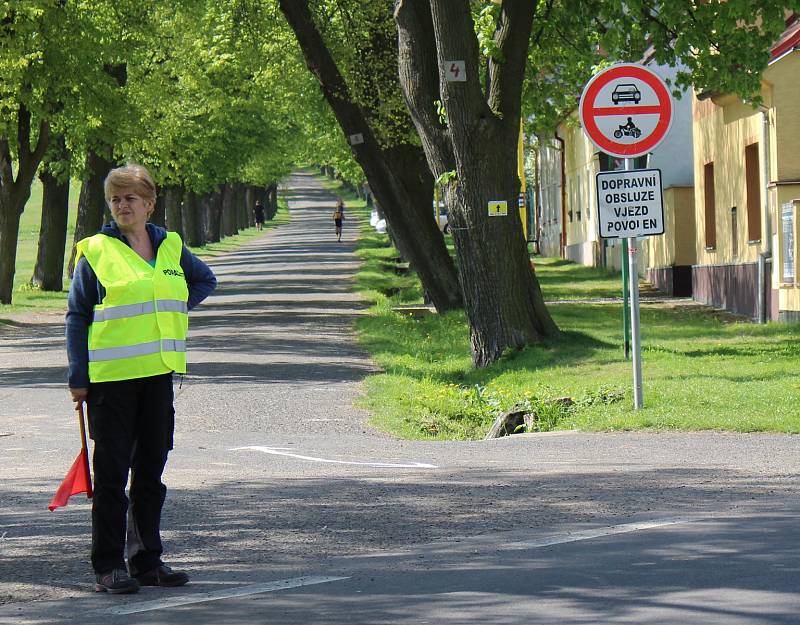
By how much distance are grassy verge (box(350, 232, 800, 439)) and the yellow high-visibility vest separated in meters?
6.78

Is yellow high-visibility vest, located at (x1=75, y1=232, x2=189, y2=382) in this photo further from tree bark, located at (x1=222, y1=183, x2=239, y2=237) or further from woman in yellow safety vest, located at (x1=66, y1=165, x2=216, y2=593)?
tree bark, located at (x1=222, y1=183, x2=239, y2=237)

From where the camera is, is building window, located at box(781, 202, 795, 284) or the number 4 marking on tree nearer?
the number 4 marking on tree

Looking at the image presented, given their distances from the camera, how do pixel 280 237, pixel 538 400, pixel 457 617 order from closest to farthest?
pixel 457 617 < pixel 538 400 < pixel 280 237

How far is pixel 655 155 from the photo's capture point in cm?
3722

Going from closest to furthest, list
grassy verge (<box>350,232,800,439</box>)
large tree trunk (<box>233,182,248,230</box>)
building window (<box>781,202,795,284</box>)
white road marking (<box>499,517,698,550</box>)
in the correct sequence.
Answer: white road marking (<box>499,517,698,550</box>)
grassy verge (<box>350,232,800,439</box>)
building window (<box>781,202,795,284</box>)
large tree trunk (<box>233,182,248,230</box>)

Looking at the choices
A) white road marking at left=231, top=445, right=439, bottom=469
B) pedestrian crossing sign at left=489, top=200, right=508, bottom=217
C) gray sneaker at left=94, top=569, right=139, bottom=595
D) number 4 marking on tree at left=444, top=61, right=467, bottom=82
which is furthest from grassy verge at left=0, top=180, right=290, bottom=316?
gray sneaker at left=94, top=569, right=139, bottom=595

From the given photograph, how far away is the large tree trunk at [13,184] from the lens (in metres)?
31.9

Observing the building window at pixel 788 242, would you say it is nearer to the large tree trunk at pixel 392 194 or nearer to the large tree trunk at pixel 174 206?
the large tree trunk at pixel 392 194

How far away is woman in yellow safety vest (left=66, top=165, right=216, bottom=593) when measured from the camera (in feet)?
21.4

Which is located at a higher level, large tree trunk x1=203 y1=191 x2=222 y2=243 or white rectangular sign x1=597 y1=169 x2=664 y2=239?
large tree trunk x1=203 y1=191 x2=222 y2=243

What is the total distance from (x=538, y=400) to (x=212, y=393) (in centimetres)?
394

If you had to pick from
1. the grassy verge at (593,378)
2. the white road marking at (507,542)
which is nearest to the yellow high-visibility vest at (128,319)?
the white road marking at (507,542)

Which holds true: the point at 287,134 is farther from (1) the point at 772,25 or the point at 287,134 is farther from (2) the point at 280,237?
(1) the point at 772,25

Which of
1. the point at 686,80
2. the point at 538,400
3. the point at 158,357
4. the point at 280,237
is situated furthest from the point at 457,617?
the point at 280,237
